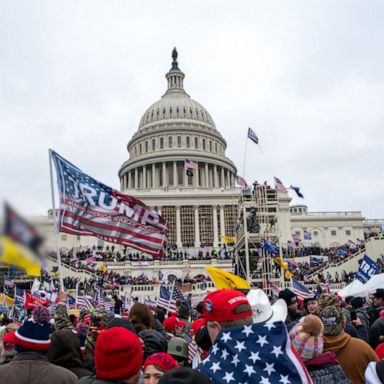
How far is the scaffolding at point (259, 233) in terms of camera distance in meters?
35.0

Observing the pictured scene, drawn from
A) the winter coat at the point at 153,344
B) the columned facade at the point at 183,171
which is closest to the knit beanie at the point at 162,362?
the winter coat at the point at 153,344

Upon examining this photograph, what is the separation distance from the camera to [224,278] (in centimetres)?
783

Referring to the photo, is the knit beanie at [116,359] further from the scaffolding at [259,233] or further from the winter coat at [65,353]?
the scaffolding at [259,233]

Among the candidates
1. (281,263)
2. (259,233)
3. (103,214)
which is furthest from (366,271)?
(259,233)

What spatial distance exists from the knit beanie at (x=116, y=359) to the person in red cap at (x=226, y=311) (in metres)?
0.57

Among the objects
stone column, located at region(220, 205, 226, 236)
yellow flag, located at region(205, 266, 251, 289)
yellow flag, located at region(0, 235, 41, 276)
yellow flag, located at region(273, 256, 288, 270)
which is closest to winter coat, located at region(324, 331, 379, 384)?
yellow flag, located at region(205, 266, 251, 289)

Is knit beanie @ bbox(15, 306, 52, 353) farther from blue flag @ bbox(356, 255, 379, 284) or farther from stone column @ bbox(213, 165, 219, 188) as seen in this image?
stone column @ bbox(213, 165, 219, 188)

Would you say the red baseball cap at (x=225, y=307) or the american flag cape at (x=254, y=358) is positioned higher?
the red baseball cap at (x=225, y=307)

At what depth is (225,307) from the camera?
352 centimetres

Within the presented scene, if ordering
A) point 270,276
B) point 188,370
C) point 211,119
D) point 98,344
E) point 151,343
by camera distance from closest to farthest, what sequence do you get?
1. point 188,370
2. point 98,344
3. point 151,343
4. point 270,276
5. point 211,119

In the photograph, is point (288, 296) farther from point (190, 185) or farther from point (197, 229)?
point (190, 185)

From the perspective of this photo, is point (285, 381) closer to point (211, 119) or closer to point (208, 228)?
point (208, 228)

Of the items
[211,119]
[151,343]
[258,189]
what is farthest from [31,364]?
[211,119]

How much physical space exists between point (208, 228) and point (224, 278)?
6864 cm
